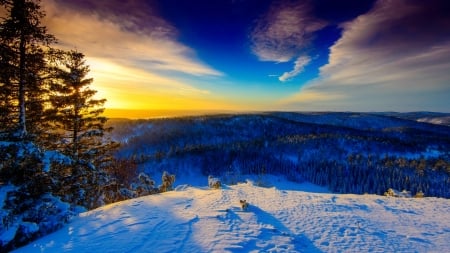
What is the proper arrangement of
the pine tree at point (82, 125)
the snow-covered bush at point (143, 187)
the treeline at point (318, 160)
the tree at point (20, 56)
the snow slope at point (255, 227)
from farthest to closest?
the treeline at point (318, 160)
the snow-covered bush at point (143, 187)
the pine tree at point (82, 125)
the tree at point (20, 56)
the snow slope at point (255, 227)

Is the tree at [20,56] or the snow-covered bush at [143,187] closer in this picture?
the tree at [20,56]

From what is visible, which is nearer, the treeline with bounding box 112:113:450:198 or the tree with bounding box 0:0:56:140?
the tree with bounding box 0:0:56:140

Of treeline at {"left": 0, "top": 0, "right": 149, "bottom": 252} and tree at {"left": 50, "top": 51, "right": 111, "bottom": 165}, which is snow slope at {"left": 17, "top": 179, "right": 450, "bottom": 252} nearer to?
treeline at {"left": 0, "top": 0, "right": 149, "bottom": 252}

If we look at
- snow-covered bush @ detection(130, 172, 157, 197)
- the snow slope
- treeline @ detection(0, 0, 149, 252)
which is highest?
treeline @ detection(0, 0, 149, 252)

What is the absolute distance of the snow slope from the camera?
6398 mm

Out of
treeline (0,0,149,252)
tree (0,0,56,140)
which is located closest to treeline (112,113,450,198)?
treeline (0,0,149,252)

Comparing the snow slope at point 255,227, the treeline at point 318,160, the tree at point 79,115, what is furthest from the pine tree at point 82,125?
the treeline at point 318,160

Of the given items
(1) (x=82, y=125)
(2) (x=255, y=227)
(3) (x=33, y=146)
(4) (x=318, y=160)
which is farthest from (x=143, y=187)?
(4) (x=318, y=160)

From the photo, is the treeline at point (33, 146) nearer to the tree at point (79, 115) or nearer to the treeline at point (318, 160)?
the tree at point (79, 115)

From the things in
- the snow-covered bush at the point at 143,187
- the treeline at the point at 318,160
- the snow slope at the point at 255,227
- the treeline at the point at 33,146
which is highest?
the treeline at the point at 33,146

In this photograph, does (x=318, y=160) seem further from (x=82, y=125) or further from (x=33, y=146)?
(x=33, y=146)

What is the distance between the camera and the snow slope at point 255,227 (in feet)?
21.0

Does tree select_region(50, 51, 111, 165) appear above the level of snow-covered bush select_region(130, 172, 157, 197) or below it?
above

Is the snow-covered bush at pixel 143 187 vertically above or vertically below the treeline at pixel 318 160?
above
